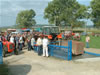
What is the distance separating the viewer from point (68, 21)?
5694cm

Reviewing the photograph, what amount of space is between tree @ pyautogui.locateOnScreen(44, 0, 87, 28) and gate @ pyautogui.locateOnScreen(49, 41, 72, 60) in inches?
1876

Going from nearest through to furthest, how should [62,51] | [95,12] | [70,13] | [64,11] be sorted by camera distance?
1. [62,51]
2. [95,12]
3. [70,13]
4. [64,11]

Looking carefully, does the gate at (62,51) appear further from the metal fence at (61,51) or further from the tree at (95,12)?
the tree at (95,12)

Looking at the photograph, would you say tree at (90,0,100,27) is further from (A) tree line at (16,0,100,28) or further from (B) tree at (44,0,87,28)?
(B) tree at (44,0,87,28)

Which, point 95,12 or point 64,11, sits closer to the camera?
point 95,12

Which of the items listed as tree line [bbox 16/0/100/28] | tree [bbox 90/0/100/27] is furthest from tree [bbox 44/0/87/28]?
tree [bbox 90/0/100/27]

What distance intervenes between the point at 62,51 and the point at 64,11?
5300 centimetres

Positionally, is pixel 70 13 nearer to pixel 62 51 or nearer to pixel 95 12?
pixel 95 12

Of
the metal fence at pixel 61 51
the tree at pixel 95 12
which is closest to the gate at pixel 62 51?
the metal fence at pixel 61 51

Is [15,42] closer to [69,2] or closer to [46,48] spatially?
[46,48]

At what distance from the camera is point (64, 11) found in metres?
60.9

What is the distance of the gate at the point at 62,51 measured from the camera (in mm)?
8780

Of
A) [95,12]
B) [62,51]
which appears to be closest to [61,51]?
[62,51]

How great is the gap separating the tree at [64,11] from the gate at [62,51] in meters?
47.7
